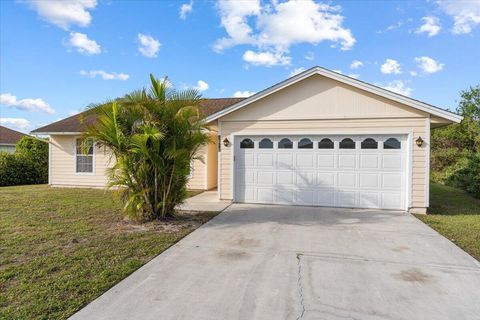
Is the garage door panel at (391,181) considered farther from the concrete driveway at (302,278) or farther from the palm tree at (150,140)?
the palm tree at (150,140)

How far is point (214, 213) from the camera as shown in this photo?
8.27 m

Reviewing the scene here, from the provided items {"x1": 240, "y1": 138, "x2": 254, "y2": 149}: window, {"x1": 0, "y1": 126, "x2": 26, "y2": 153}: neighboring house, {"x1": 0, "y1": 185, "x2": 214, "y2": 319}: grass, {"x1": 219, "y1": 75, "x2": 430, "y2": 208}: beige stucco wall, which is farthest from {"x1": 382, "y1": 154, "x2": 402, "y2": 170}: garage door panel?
Result: {"x1": 0, "y1": 126, "x2": 26, "y2": 153}: neighboring house

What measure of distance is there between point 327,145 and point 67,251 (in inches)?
286

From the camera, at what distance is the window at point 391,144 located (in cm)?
876

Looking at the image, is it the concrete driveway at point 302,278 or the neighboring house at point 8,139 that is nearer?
the concrete driveway at point 302,278

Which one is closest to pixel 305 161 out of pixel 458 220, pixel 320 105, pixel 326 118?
pixel 326 118

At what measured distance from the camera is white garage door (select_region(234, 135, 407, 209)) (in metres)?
8.83

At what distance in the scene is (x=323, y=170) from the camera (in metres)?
9.27

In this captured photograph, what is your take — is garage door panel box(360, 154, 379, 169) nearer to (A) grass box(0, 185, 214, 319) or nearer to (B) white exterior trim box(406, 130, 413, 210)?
(B) white exterior trim box(406, 130, 413, 210)

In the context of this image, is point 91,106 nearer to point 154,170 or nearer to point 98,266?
point 154,170

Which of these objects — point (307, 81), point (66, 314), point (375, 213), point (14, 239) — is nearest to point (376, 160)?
point (375, 213)

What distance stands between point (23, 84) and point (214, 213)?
13403mm

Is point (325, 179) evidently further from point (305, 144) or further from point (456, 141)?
point (456, 141)

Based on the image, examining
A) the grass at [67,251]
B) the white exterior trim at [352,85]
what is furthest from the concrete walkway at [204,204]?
the white exterior trim at [352,85]
